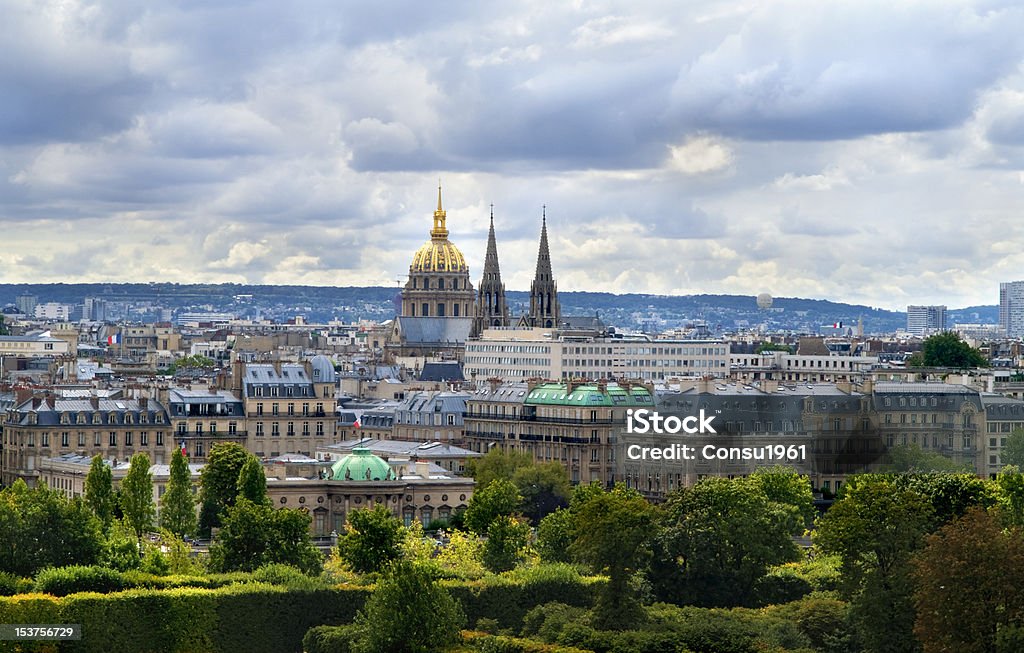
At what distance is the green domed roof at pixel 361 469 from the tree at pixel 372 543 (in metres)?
26.0

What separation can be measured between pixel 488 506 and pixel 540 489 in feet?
78.0

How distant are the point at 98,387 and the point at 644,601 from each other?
9134 centimetres

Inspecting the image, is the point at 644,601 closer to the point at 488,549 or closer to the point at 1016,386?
the point at 488,549

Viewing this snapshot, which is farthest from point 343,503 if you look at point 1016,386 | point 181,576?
point 1016,386

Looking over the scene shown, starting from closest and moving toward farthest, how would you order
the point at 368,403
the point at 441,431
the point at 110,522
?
the point at 110,522 < the point at 441,431 < the point at 368,403

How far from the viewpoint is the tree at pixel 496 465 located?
154 metres

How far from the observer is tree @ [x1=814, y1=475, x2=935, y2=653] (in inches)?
3703

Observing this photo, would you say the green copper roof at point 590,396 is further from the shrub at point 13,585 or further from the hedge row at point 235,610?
the shrub at point 13,585

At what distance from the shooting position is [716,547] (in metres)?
109

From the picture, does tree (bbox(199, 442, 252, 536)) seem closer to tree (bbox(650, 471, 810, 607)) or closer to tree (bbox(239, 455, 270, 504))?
tree (bbox(239, 455, 270, 504))

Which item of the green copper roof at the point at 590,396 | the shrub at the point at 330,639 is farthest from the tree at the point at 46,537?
the green copper roof at the point at 590,396

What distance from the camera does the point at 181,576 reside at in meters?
107

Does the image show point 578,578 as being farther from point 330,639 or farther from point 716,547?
point 330,639

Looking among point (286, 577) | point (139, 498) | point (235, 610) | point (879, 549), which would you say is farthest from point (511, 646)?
point (139, 498)
